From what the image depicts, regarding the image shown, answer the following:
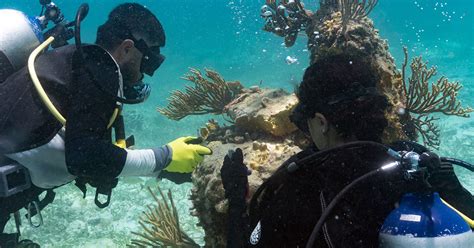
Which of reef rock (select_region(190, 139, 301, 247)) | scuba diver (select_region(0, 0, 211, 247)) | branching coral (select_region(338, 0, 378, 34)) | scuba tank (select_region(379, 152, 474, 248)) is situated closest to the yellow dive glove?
scuba diver (select_region(0, 0, 211, 247))

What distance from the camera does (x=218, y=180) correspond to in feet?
12.0

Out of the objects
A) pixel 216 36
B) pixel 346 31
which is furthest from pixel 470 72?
pixel 216 36

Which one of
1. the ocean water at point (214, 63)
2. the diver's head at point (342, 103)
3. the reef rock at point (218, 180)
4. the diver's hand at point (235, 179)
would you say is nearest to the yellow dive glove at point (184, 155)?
the reef rock at point (218, 180)

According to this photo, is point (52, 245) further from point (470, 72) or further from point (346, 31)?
point (470, 72)

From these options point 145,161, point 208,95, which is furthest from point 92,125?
point 208,95

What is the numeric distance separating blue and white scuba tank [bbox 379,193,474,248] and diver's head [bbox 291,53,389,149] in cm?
51

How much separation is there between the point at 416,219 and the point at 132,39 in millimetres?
2976

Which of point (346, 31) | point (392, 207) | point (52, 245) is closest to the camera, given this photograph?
point (392, 207)

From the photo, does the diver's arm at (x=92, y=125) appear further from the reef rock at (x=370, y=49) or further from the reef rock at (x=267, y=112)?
the reef rock at (x=370, y=49)

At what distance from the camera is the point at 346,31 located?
215 inches

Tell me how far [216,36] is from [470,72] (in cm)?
3728

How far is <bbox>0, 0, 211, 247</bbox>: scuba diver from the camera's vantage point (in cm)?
298

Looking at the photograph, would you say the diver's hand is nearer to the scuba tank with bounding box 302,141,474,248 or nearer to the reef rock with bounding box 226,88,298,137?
the scuba tank with bounding box 302,141,474,248

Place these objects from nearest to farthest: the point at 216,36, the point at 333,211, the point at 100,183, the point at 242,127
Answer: the point at 333,211 → the point at 100,183 → the point at 242,127 → the point at 216,36
